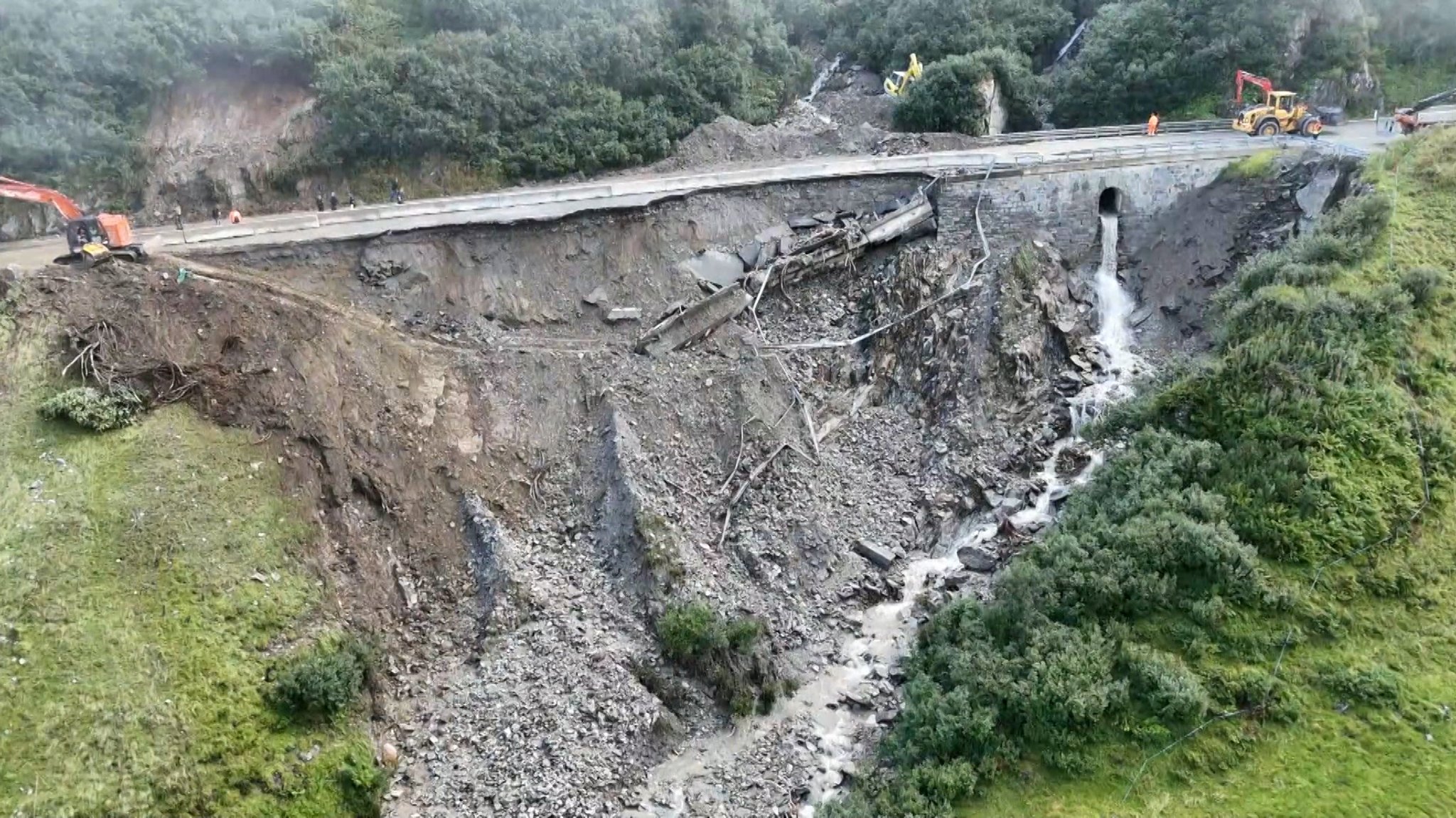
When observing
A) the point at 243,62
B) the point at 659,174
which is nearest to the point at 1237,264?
the point at 659,174

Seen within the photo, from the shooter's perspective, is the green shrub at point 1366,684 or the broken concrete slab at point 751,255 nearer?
the green shrub at point 1366,684

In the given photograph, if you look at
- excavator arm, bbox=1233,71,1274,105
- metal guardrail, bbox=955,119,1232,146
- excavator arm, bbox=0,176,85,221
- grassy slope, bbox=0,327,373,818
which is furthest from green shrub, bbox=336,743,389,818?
excavator arm, bbox=1233,71,1274,105

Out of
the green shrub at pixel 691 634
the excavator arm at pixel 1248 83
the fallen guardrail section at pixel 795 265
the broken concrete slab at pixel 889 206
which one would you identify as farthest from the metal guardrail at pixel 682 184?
the green shrub at pixel 691 634

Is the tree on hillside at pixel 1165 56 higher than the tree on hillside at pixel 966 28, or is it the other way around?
the tree on hillside at pixel 966 28

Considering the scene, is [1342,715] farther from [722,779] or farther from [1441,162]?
[1441,162]

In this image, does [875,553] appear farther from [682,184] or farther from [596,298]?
Result: [682,184]

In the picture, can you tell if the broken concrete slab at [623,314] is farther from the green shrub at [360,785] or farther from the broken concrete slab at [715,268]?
the green shrub at [360,785]
